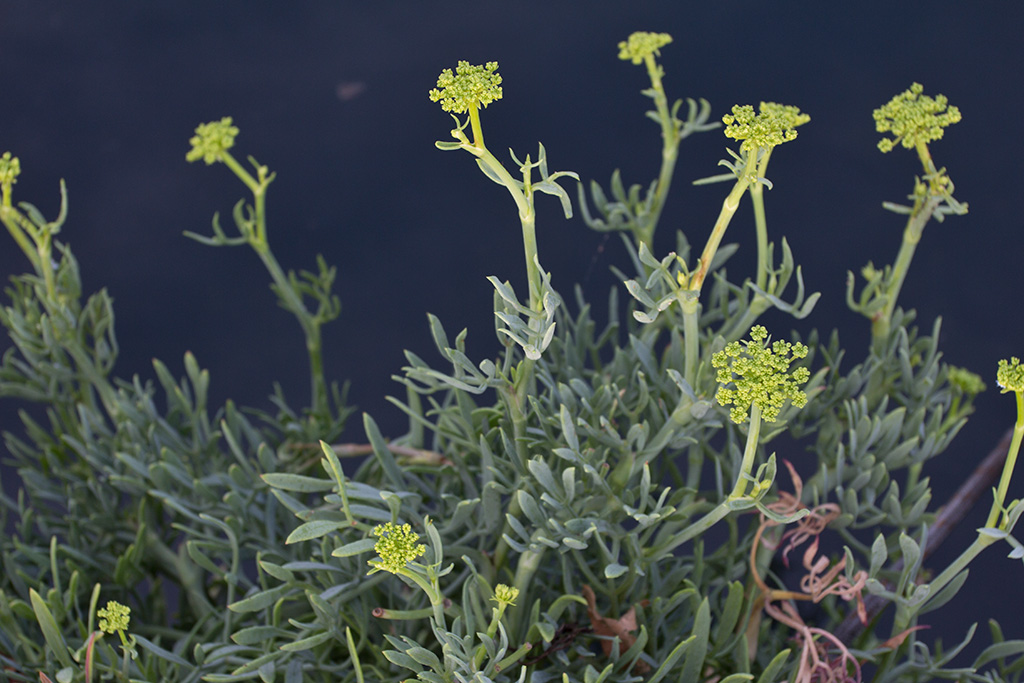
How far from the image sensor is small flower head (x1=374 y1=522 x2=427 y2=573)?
545 mm

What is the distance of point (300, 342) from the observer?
4.46 feet

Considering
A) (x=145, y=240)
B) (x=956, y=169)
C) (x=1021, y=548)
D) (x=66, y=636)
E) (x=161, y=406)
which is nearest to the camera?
(x=1021, y=548)

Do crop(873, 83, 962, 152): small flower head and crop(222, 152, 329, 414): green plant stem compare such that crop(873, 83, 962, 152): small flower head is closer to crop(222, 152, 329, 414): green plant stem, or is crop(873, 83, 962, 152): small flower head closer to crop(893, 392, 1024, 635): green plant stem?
crop(893, 392, 1024, 635): green plant stem

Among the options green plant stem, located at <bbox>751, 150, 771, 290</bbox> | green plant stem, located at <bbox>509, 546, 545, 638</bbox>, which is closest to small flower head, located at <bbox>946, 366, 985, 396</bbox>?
green plant stem, located at <bbox>751, 150, 771, 290</bbox>

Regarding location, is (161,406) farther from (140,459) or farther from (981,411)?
(981,411)

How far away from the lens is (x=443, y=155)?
1273 mm

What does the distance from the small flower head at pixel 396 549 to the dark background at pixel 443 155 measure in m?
0.69

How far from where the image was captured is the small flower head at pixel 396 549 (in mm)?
545

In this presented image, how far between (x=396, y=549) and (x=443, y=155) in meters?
0.80

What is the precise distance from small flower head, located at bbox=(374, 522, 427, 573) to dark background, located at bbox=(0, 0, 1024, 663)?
69 cm

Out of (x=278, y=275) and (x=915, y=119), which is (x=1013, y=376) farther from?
(x=278, y=275)

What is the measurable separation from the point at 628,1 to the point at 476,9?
18 cm

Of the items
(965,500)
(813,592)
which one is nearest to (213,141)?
(813,592)

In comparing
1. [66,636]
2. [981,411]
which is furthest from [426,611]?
[981,411]
